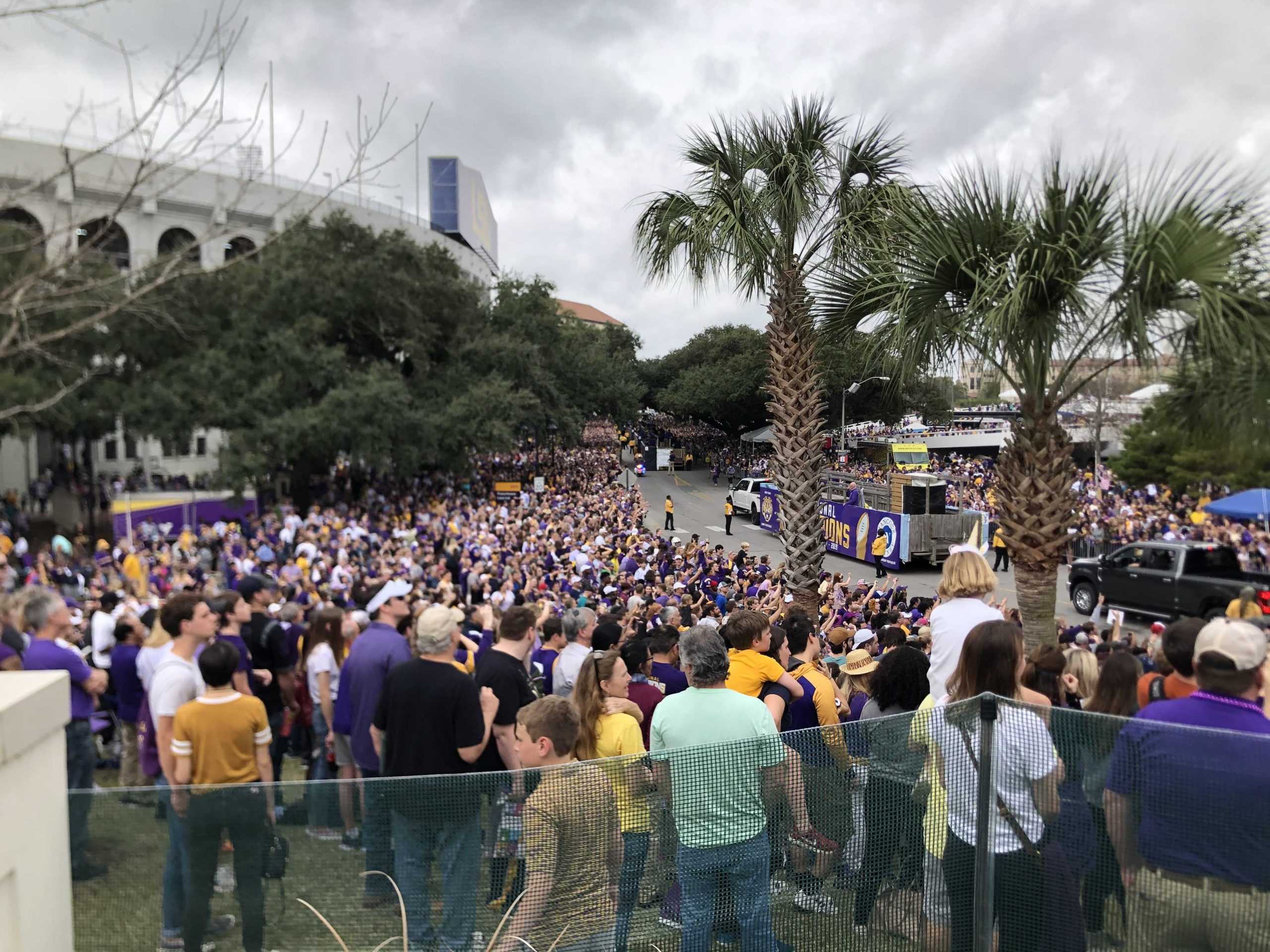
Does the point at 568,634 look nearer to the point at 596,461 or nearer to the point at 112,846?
the point at 112,846

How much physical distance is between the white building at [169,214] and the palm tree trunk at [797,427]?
5.77m

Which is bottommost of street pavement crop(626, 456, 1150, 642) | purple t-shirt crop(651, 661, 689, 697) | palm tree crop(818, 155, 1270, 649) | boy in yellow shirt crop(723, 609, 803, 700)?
street pavement crop(626, 456, 1150, 642)

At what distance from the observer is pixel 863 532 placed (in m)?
25.7

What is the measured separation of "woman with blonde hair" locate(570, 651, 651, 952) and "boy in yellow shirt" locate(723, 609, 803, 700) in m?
0.57

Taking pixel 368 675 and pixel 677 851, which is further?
pixel 368 675

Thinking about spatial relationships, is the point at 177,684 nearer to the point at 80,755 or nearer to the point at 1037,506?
the point at 80,755

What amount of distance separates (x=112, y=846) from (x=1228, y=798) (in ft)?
12.8

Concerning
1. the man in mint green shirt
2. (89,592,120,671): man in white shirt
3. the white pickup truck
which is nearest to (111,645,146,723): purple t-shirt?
(89,592,120,671): man in white shirt

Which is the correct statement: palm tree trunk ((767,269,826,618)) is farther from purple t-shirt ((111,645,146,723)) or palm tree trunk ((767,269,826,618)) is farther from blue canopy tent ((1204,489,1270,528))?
blue canopy tent ((1204,489,1270,528))

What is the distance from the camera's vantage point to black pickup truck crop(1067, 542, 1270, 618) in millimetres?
16297

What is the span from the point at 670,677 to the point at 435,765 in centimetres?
196

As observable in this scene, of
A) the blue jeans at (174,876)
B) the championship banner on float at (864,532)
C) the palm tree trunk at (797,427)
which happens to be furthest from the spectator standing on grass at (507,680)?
the championship banner on float at (864,532)

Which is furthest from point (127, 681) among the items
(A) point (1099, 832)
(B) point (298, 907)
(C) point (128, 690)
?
(A) point (1099, 832)

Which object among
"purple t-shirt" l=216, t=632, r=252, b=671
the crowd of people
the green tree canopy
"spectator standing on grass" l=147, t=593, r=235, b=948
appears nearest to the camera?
the crowd of people
